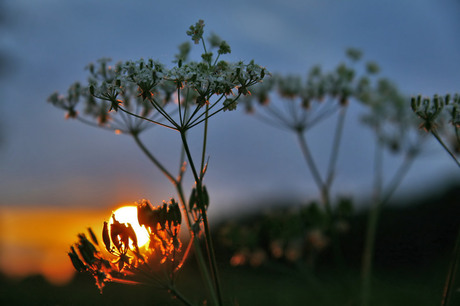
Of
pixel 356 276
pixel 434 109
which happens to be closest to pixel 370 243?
pixel 434 109

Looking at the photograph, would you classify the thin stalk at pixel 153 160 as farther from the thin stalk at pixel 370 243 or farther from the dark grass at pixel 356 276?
the dark grass at pixel 356 276

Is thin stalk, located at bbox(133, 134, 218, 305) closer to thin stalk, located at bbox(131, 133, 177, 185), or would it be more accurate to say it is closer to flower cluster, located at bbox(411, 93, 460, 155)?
thin stalk, located at bbox(131, 133, 177, 185)

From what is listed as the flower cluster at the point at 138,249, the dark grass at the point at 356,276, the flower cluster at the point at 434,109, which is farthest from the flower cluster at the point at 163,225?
the dark grass at the point at 356,276

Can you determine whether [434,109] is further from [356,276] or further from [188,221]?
[356,276]

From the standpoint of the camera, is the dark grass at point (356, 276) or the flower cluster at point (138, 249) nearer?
the flower cluster at point (138, 249)

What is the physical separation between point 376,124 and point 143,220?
6828 mm

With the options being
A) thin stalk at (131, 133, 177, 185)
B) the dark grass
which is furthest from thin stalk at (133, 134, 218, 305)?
the dark grass

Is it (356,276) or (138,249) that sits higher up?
(138,249)

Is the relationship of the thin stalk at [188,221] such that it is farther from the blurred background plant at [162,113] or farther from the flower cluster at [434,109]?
the flower cluster at [434,109]

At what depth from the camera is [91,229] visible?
365 cm

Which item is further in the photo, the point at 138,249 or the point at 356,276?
the point at 356,276

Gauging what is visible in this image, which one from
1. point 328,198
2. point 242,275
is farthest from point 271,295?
point 328,198

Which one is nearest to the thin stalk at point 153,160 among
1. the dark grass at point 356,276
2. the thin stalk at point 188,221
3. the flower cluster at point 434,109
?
the thin stalk at point 188,221

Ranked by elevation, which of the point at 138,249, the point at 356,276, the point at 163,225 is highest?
the point at 163,225
